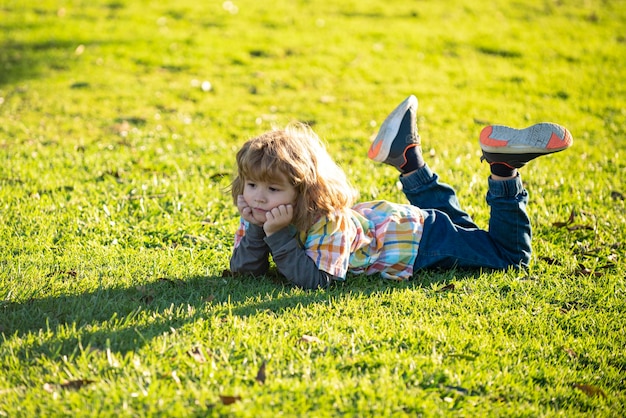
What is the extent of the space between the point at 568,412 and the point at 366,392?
0.93 metres

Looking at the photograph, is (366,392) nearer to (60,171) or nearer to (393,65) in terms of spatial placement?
(60,171)

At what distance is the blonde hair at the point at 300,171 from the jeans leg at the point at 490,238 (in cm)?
67

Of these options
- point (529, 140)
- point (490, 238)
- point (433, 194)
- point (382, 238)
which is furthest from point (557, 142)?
point (382, 238)

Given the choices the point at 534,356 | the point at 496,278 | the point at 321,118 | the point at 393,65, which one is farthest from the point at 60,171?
the point at 393,65

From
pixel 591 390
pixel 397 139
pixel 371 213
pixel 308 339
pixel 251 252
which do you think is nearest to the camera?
pixel 591 390

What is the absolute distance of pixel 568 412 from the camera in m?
3.15

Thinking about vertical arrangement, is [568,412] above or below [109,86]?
below

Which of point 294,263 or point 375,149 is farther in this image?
point 375,149

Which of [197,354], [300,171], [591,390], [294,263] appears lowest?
[591,390]

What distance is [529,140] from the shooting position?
13.7 feet

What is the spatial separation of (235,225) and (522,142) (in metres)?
2.21

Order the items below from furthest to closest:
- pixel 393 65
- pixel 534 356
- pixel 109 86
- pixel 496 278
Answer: pixel 393 65, pixel 109 86, pixel 496 278, pixel 534 356

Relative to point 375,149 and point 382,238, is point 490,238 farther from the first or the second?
point 375,149

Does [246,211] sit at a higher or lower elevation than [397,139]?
lower
